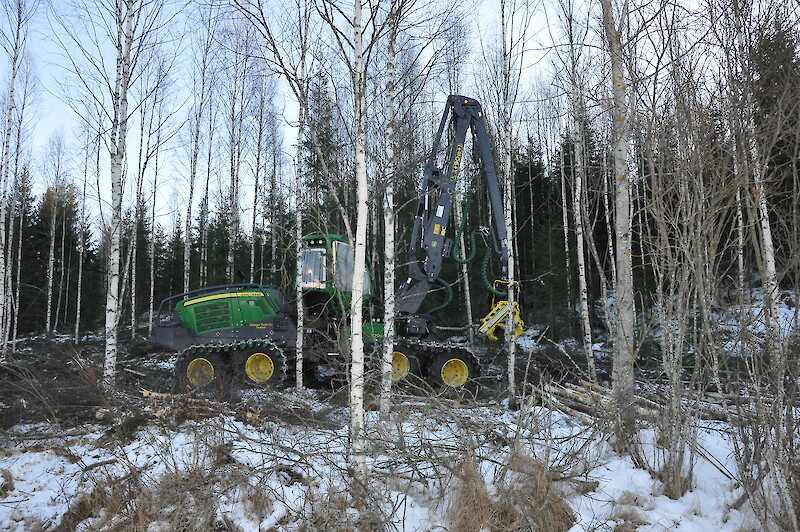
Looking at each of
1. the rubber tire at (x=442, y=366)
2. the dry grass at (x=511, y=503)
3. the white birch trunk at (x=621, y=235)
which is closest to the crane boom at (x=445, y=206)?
the rubber tire at (x=442, y=366)

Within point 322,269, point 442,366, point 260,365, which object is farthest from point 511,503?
point 260,365

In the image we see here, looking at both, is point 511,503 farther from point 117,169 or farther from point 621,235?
point 117,169

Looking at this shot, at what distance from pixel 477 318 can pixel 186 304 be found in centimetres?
978

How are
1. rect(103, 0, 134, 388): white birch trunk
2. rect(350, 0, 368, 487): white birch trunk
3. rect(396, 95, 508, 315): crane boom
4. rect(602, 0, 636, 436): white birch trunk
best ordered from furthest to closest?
rect(396, 95, 508, 315): crane boom
rect(103, 0, 134, 388): white birch trunk
rect(602, 0, 636, 436): white birch trunk
rect(350, 0, 368, 487): white birch trunk

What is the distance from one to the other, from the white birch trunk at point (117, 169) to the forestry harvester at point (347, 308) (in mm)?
1553

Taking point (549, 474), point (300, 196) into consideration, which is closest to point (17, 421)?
point (300, 196)

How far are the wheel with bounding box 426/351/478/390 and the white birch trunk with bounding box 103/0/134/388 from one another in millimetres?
4949

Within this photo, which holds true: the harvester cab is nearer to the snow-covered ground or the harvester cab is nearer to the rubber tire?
the rubber tire

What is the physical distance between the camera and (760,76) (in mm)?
4656

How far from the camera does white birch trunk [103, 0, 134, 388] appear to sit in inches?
301

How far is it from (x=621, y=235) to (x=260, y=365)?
671 cm

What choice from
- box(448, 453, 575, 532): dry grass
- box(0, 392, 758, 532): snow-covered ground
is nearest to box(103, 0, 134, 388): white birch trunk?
box(0, 392, 758, 532): snow-covered ground

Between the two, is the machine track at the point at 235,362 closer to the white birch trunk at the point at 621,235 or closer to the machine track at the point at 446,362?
the machine track at the point at 446,362

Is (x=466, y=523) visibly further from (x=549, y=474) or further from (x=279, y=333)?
(x=279, y=333)
